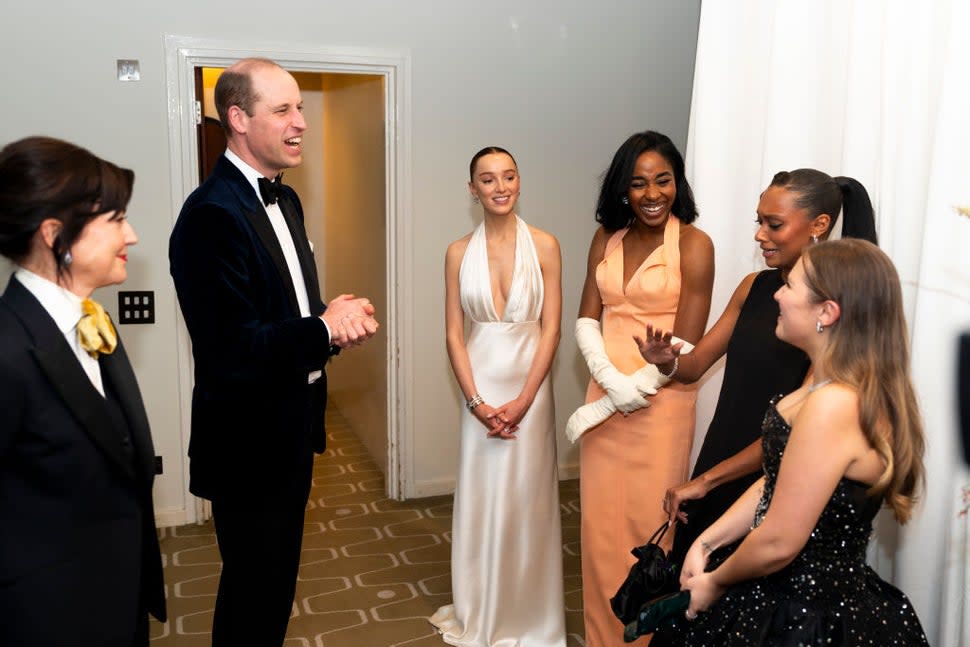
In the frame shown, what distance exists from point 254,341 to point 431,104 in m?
2.74

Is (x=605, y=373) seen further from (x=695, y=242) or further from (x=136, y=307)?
(x=136, y=307)

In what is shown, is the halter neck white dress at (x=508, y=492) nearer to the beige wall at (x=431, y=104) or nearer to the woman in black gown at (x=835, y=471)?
the woman in black gown at (x=835, y=471)

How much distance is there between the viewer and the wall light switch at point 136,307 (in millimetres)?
4566

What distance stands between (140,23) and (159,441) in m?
2.06

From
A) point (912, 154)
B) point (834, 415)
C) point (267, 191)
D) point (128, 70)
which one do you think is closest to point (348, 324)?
point (267, 191)

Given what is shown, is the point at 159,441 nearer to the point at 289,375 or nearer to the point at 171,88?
the point at 171,88

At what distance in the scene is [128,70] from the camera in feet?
14.4

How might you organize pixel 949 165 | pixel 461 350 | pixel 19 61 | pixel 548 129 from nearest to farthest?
pixel 949 165 < pixel 461 350 < pixel 19 61 < pixel 548 129

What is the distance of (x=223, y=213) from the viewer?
2.49 m

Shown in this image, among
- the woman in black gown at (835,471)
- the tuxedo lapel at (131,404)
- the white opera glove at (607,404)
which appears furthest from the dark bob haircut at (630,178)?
the tuxedo lapel at (131,404)

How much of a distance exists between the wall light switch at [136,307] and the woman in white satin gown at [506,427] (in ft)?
6.07

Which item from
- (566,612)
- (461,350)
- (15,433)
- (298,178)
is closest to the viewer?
(15,433)

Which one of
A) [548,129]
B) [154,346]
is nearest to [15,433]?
[154,346]

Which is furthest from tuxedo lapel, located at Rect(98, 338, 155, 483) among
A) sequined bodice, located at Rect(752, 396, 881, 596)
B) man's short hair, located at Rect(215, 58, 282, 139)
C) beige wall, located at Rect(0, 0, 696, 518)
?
beige wall, located at Rect(0, 0, 696, 518)
